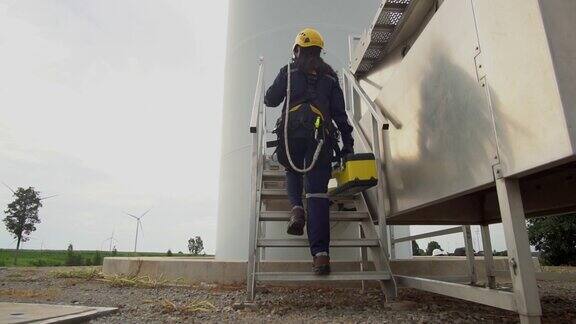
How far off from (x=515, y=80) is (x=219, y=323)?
194 centimetres

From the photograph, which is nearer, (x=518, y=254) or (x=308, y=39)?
(x=518, y=254)

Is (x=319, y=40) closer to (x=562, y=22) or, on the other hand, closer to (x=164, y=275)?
(x=562, y=22)

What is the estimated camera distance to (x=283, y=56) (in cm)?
597

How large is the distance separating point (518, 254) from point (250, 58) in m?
5.32

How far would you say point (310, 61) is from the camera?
123 inches

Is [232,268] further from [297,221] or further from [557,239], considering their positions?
[557,239]

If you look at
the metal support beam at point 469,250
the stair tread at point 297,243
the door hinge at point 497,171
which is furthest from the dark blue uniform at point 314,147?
the metal support beam at point 469,250

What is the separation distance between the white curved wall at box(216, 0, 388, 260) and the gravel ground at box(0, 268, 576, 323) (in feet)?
6.37

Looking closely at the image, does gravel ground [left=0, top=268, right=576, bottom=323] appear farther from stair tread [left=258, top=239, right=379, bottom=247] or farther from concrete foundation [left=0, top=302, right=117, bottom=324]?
stair tread [left=258, top=239, right=379, bottom=247]

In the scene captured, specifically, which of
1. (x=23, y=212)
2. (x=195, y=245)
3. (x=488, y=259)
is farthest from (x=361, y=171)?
(x=23, y=212)

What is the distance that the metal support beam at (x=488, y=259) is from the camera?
3.12 meters

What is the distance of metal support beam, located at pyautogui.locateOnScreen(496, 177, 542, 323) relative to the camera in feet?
5.11

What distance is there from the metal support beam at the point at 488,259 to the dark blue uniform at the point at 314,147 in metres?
1.55

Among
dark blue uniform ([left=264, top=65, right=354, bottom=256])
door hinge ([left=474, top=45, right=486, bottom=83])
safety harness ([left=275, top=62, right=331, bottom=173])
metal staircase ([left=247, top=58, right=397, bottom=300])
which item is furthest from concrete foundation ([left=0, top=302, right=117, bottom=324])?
door hinge ([left=474, top=45, right=486, bottom=83])
